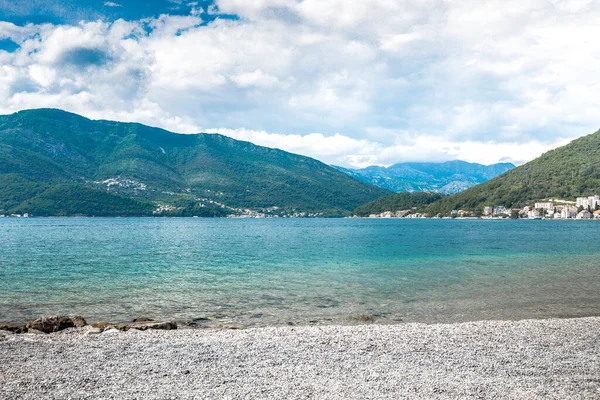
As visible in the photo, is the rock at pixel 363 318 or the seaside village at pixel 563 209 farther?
the seaside village at pixel 563 209

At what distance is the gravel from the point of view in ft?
29.0

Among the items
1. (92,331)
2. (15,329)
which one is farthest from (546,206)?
(15,329)

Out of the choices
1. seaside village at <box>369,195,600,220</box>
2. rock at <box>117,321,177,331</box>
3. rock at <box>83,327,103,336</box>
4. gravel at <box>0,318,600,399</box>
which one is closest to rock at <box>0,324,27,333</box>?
gravel at <box>0,318,600,399</box>

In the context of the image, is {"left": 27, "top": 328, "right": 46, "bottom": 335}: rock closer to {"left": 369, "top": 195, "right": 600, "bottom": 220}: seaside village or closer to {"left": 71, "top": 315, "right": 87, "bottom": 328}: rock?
{"left": 71, "top": 315, "right": 87, "bottom": 328}: rock

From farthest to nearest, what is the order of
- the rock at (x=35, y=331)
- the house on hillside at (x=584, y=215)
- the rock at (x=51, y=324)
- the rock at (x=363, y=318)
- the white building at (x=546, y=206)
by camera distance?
1. the white building at (x=546, y=206)
2. the house on hillside at (x=584, y=215)
3. the rock at (x=363, y=318)
4. the rock at (x=51, y=324)
5. the rock at (x=35, y=331)

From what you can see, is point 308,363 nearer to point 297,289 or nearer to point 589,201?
point 297,289

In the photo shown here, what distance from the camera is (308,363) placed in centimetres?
1091

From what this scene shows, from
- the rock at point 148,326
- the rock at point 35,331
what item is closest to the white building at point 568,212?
the rock at point 148,326

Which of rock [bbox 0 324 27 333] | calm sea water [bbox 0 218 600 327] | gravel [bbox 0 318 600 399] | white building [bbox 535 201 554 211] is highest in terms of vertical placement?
white building [bbox 535 201 554 211]

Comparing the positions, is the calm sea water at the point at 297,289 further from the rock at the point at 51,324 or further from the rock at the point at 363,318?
the rock at the point at 51,324

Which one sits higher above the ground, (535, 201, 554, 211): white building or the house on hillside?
(535, 201, 554, 211): white building

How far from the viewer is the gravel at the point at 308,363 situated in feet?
29.0

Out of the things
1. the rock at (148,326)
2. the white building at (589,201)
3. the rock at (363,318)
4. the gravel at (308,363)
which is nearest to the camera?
the gravel at (308,363)

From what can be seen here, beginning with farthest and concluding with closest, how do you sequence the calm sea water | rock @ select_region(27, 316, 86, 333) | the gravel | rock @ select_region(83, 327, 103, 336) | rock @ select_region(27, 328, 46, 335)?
the calm sea water → rock @ select_region(27, 316, 86, 333) → rock @ select_region(27, 328, 46, 335) → rock @ select_region(83, 327, 103, 336) → the gravel
